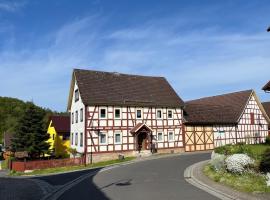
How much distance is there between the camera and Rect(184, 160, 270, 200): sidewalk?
13.3 meters

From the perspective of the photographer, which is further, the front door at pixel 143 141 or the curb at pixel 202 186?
the front door at pixel 143 141

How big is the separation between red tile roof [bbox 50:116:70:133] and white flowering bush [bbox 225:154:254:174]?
33.1 metres

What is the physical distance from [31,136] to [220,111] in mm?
24934

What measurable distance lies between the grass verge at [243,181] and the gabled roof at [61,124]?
104 ft

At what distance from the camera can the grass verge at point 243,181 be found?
565 inches

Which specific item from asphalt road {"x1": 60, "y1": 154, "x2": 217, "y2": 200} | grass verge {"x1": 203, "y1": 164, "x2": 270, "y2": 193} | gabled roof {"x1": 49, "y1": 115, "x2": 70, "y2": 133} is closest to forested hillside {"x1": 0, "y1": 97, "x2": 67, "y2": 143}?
gabled roof {"x1": 49, "y1": 115, "x2": 70, "y2": 133}

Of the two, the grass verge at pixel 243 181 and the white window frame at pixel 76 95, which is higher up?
the white window frame at pixel 76 95

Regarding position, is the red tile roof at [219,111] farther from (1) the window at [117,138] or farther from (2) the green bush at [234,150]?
(2) the green bush at [234,150]

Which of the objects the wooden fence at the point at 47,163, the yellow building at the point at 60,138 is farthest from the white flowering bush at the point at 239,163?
the yellow building at the point at 60,138

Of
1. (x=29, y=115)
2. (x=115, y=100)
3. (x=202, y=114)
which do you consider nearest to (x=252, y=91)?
(x=202, y=114)

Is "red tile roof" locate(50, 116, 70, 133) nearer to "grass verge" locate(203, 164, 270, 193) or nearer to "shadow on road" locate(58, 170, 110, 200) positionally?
"shadow on road" locate(58, 170, 110, 200)

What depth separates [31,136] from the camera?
1572 inches

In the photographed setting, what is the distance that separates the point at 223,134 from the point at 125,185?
90.5 ft

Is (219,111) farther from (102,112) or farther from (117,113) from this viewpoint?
(102,112)
